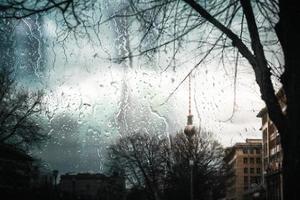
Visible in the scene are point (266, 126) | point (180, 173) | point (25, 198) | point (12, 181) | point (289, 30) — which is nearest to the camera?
point (289, 30)

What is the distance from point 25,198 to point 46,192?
18.8 ft

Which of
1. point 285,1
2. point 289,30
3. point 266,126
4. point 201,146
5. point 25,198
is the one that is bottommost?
point 25,198

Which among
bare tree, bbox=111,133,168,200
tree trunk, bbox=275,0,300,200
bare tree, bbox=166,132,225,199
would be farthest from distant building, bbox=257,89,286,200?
tree trunk, bbox=275,0,300,200

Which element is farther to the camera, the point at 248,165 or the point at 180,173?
the point at 248,165

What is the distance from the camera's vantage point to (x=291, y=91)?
18.2 ft

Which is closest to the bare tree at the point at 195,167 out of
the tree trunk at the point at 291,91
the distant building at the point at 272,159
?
the distant building at the point at 272,159

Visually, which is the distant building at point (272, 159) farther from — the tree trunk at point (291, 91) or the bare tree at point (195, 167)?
the tree trunk at point (291, 91)

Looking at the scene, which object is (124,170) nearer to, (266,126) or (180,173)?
(180,173)

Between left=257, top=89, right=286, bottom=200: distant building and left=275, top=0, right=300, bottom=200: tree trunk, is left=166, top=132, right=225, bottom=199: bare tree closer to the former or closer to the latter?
left=257, top=89, right=286, bottom=200: distant building

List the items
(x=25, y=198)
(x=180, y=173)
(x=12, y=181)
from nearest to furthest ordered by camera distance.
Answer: (x=25, y=198) → (x=12, y=181) → (x=180, y=173)

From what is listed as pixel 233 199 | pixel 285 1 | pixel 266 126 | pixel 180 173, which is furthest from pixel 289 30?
pixel 233 199

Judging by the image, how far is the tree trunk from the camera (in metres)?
5.41

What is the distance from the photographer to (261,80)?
5.97 meters

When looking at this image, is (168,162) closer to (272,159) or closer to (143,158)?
(143,158)
